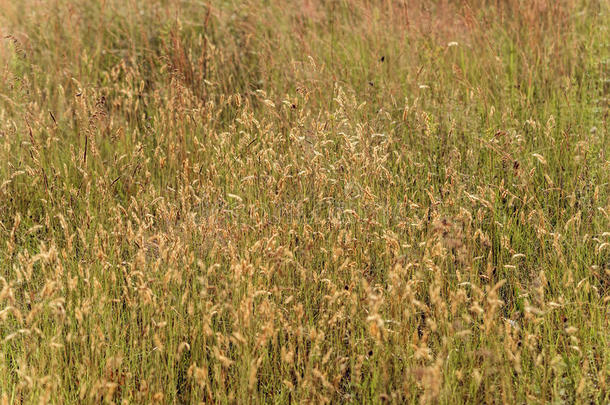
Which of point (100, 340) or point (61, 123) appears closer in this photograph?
point (100, 340)

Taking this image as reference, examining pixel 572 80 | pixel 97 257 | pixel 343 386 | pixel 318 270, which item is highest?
pixel 572 80

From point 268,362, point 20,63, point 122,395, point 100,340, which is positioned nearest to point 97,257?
point 100,340

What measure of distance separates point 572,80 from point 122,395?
2.71 m

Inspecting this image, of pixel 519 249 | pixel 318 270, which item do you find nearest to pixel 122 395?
pixel 318 270

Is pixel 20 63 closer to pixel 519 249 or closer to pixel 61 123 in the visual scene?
pixel 61 123

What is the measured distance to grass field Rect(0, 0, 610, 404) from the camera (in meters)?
2.09

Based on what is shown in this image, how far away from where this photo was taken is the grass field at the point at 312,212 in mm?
2088

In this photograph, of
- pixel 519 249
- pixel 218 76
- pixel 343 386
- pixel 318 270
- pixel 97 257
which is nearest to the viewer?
pixel 343 386

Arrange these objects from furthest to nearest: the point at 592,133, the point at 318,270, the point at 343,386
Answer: the point at 592,133 < the point at 318,270 < the point at 343,386

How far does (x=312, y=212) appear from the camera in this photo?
2742 millimetres

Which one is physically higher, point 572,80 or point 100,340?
point 572,80

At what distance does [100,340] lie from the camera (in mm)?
2225

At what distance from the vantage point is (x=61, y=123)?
379cm

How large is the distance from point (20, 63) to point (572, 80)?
10.3 feet
